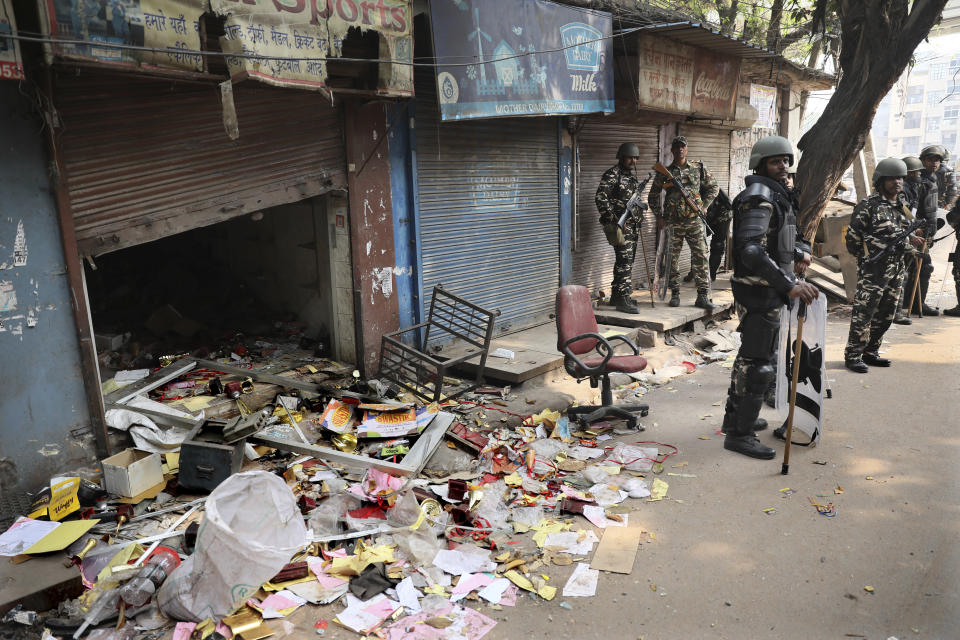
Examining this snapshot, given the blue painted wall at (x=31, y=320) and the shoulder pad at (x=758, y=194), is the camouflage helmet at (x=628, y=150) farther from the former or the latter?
the blue painted wall at (x=31, y=320)

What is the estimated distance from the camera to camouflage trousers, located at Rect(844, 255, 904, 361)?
685 centimetres

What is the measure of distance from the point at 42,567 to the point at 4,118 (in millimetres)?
2594

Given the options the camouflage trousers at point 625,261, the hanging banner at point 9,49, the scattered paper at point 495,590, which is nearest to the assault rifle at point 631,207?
the camouflage trousers at point 625,261

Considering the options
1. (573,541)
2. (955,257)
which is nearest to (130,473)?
(573,541)

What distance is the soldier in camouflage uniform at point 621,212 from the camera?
8.45 meters

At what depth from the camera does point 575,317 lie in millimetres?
5539

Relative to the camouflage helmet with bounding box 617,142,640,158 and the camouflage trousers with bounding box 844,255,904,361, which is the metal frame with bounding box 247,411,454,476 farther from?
the camouflage helmet with bounding box 617,142,640,158

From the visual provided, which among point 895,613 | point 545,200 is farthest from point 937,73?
point 895,613

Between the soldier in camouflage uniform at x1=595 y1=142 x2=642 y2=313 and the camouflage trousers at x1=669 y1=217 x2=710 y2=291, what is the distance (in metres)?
0.62

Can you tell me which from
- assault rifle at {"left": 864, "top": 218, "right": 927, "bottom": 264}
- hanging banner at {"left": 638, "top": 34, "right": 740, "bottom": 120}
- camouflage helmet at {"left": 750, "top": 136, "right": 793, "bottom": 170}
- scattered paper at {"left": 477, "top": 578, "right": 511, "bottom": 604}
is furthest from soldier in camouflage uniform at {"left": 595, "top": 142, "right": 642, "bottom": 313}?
scattered paper at {"left": 477, "top": 578, "right": 511, "bottom": 604}

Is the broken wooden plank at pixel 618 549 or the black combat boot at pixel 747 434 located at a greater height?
the black combat boot at pixel 747 434

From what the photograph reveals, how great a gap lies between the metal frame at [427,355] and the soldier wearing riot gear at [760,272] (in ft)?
7.40

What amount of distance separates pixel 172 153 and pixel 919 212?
9481 millimetres

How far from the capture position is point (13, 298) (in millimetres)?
3902
